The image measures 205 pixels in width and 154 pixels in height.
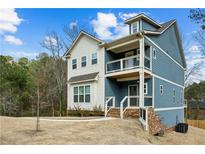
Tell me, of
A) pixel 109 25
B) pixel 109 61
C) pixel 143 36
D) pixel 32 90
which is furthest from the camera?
pixel 32 90

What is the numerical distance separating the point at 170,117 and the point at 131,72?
17.4ft

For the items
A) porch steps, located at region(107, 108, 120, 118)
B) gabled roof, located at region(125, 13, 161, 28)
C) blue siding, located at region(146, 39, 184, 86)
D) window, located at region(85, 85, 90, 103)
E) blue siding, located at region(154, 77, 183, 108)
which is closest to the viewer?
porch steps, located at region(107, 108, 120, 118)

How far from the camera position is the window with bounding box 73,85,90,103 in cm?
1573

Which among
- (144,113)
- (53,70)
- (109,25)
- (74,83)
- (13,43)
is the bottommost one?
(144,113)

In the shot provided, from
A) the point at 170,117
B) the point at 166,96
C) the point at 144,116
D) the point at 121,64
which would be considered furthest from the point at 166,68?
the point at 144,116

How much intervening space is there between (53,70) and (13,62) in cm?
489

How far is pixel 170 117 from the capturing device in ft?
53.8

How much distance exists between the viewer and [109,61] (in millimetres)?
15258

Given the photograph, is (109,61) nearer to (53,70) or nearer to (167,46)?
(167,46)

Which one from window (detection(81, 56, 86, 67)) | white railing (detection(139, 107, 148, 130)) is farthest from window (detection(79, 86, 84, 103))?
white railing (detection(139, 107, 148, 130))

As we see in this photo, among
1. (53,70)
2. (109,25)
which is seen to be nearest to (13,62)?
(53,70)

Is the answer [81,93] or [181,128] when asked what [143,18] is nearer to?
[81,93]

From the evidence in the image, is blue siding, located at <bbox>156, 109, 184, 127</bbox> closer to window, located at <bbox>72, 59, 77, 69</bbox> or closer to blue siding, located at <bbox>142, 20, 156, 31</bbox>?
blue siding, located at <bbox>142, 20, 156, 31</bbox>
